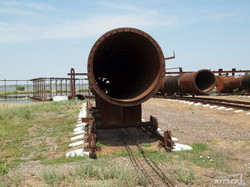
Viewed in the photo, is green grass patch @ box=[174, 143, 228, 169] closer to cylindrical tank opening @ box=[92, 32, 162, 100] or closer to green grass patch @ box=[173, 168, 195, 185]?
green grass patch @ box=[173, 168, 195, 185]

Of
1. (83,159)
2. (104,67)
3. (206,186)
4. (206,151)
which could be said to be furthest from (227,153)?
(104,67)

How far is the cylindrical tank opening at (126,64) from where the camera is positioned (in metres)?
7.33

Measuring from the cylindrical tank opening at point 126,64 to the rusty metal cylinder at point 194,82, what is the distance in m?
12.2

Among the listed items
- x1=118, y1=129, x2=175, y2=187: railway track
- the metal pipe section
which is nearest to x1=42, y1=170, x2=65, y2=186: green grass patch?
x1=118, y1=129, x2=175, y2=187: railway track

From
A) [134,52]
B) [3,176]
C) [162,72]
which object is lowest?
[3,176]

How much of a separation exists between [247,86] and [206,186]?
2805 cm

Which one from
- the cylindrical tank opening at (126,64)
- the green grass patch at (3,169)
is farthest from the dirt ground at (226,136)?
the green grass patch at (3,169)

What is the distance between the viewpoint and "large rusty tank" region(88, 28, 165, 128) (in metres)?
6.74

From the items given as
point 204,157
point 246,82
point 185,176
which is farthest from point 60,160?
point 246,82

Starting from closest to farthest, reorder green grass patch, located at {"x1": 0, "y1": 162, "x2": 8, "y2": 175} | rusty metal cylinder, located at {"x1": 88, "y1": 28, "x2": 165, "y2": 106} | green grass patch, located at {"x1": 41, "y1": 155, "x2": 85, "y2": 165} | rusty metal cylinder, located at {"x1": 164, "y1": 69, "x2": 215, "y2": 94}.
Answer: green grass patch, located at {"x1": 0, "y1": 162, "x2": 8, "y2": 175} < green grass patch, located at {"x1": 41, "y1": 155, "x2": 85, "y2": 165} < rusty metal cylinder, located at {"x1": 88, "y1": 28, "x2": 165, "y2": 106} < rusty metal cylinder, located at {"x1": 164, "y1": 69, "x2": 215, "y2": 94}

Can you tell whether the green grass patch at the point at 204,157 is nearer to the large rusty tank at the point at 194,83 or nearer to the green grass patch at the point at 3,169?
the green grass patch at the point at 3,169

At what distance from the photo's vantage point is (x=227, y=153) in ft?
20.2

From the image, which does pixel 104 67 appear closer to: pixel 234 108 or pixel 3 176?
pixel 3 176

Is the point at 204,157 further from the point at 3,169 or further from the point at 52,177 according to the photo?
the point at 3,169
